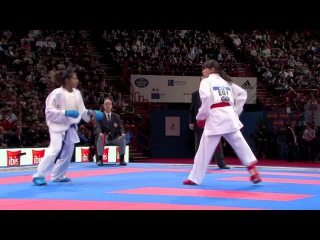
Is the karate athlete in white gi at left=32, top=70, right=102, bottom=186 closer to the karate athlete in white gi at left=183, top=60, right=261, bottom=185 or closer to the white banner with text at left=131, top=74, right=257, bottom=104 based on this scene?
the karate athlete in white gi at left=183, top=60, right=261, bottom=185

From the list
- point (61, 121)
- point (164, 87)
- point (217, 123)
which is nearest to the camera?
point (217, 123)

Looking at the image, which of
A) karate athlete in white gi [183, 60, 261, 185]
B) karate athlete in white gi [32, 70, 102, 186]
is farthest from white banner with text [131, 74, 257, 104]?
karate athlete in white gi [183, 60, 261, 185]

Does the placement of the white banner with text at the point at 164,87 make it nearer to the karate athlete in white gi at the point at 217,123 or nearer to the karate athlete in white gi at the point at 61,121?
the karate athlete in white gi at the point at 61,121

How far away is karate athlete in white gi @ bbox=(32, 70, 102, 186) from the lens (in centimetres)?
764

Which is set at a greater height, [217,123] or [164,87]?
[164,87]

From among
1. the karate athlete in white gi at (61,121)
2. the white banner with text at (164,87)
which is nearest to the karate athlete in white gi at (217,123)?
the karate athlete in white gi at (61,121)

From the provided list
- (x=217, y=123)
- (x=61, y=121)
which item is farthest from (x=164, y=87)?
(x=217, y=123)

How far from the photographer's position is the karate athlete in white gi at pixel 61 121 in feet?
25.1

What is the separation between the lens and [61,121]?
306 inches

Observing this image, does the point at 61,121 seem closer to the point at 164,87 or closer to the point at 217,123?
the point at 217,123

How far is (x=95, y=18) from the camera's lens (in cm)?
553

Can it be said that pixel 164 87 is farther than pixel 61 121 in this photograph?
Yes

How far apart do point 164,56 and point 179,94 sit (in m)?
2.89
